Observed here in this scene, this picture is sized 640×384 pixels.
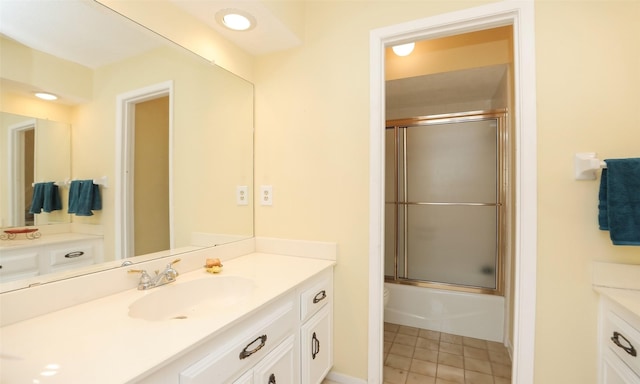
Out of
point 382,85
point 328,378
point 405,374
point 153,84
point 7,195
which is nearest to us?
point 7,195

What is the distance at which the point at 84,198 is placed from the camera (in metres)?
1.09

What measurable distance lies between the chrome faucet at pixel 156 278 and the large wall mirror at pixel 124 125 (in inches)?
4.0

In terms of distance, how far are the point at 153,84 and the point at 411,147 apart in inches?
96.4

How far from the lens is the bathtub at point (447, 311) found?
7.43 feet

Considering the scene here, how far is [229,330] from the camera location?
90 centimetres

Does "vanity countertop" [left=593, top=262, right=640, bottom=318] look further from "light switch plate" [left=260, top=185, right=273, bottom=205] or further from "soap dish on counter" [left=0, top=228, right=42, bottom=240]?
"soap dish on counter" [left=0, top=228, right=42, bottom=240]

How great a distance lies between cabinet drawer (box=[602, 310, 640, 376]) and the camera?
1.00 m

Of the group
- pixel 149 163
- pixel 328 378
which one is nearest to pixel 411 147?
pixel 328 378

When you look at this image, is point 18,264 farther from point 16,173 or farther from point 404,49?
point 404,49

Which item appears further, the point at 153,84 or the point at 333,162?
the point at 333,162

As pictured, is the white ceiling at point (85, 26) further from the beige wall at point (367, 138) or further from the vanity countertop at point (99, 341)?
the vanity countertop at point (99, 341)

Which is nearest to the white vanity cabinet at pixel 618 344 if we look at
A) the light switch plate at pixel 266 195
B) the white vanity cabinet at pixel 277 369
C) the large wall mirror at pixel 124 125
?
the white vanity cabinet at pixel 277 369

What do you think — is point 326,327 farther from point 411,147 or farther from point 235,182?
point 411,147

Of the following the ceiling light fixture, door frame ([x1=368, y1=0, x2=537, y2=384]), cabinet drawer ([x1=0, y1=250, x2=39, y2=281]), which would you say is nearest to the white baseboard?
door frame ([x1=368, y1=0, x2=537, y2=384])
